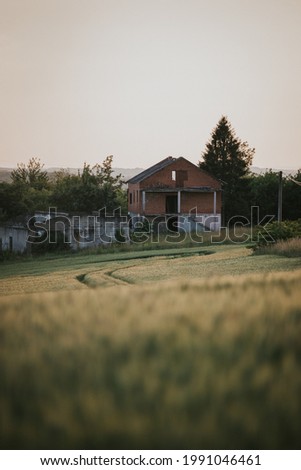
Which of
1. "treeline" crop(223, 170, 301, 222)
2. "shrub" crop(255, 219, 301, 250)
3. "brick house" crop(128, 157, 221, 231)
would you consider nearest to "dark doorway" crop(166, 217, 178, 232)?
"brick house" crop(128, 157, 221, 231)

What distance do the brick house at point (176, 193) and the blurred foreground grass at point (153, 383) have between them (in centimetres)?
1755

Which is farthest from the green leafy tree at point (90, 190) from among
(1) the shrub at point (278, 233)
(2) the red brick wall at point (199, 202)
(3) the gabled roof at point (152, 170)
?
(1) the shrub at point (278, 233)

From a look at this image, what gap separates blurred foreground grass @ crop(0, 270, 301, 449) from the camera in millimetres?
1360

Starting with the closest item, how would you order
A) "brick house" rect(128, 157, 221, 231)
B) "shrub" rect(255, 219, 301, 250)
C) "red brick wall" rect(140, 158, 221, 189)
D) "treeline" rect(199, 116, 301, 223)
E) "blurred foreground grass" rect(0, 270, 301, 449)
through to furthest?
"blurred foreground grass" rect(0, 270, 301, 449) → "shrub" rect(255, 219, 301, 250) → "treeline" rect(199, 116, 301, 223) → "brick house" rect(128, 157, 221, 231) → "red brick wall" rect(140, 158, 221, 189)

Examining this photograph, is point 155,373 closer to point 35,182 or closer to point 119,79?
point 119,79

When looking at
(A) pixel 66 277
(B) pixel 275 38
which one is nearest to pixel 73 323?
(B) pixel 275 38

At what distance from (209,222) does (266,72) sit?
12373mm

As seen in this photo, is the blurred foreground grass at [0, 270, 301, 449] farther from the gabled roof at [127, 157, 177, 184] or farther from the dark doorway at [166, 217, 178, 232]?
the gabled roof at [127, 157, 177, 184]

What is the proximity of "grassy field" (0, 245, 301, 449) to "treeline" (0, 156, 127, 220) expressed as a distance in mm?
11059

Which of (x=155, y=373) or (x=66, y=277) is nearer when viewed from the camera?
(x=155, y=373)

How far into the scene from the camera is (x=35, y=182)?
17938 mm

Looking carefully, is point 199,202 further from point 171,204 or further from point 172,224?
point 172,224

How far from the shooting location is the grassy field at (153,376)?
1361mm

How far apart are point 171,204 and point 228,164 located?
3.61 meters
